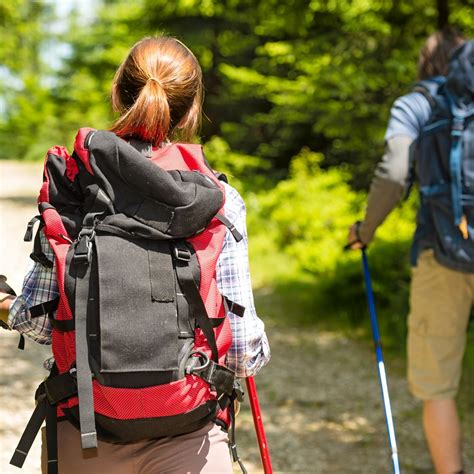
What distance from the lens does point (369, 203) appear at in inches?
148

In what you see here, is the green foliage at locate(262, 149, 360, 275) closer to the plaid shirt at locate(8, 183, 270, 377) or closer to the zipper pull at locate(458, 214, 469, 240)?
the zipper pull at locate(458, 214, 469, 240)

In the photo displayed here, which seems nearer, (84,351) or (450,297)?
(84,351)

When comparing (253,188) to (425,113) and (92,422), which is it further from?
(92,422)

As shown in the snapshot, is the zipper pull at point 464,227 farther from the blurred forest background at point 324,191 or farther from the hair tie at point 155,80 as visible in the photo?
the hair tie at point 155,80

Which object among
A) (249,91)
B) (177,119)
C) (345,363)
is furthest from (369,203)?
(249,91)

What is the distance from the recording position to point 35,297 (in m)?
2.10

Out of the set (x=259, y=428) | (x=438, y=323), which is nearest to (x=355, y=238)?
(x=438, y=323)

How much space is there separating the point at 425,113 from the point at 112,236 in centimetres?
208

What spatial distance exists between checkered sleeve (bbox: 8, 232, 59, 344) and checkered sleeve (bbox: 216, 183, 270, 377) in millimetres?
430

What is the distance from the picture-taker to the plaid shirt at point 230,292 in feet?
6.88

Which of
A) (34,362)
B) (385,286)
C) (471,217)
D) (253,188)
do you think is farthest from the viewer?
(253,188)

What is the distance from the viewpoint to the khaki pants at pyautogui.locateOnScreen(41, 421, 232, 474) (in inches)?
83.4

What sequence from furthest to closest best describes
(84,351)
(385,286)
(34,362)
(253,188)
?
(253,188) → (385,286) → (34,362) → (84,351)


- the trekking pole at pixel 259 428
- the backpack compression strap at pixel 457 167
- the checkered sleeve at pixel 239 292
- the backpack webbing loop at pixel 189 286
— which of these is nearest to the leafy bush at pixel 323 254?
the backpack compression strap at pixel 457 167
